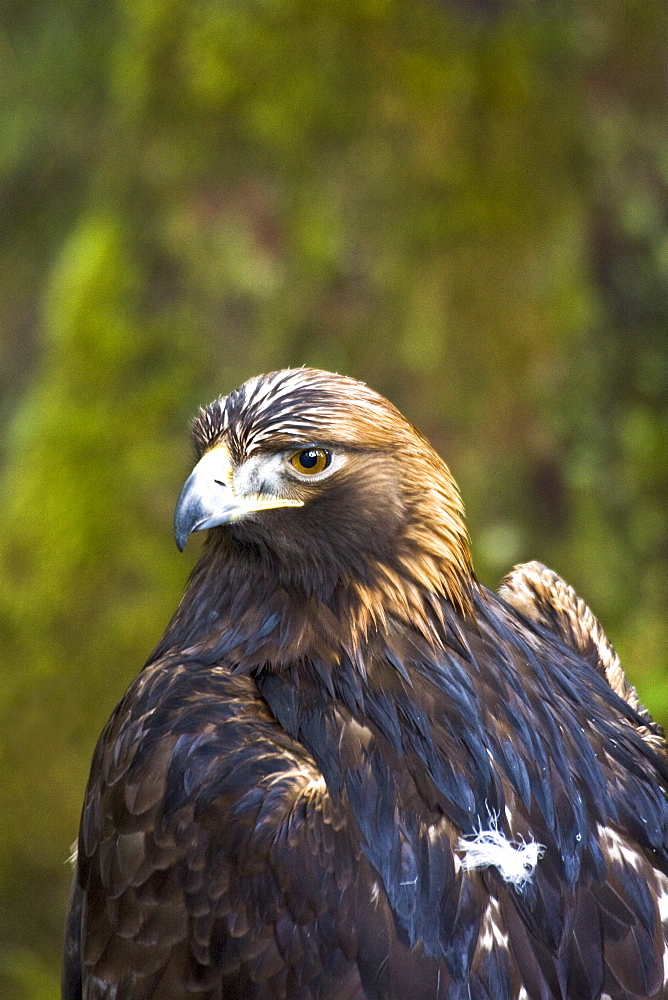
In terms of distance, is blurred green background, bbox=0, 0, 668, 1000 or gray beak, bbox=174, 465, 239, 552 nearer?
gray beak, bbox=174, 465, 239, 552

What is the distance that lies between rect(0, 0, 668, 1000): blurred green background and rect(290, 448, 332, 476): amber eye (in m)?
2.75

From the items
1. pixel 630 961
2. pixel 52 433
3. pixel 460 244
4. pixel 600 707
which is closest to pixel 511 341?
pixel 460 244

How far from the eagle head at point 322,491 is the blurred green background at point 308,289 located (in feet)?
8.81

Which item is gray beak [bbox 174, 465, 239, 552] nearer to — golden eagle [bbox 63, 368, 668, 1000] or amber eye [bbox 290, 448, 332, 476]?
golden eagle [bbox 63, 368, 668, 1000]

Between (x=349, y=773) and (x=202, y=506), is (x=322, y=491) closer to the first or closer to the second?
(x=202, y=506)

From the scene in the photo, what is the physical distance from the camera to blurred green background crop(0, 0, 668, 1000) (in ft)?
18.8

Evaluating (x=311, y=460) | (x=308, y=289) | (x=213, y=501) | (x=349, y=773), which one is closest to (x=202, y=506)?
(x=213, y=501)

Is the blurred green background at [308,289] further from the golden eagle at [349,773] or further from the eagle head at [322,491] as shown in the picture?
the eagle head at [322,491]

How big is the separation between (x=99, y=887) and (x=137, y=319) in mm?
3410

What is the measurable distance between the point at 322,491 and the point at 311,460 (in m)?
0.09

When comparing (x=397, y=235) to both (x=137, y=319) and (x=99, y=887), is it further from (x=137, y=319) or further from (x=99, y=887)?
(x=99, y=887)

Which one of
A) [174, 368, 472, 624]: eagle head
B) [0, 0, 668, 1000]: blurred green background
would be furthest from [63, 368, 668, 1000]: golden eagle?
→ [0, 0, 668, 1000]: blurred green background

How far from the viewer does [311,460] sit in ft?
9.78

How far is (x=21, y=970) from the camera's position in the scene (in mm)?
5699
